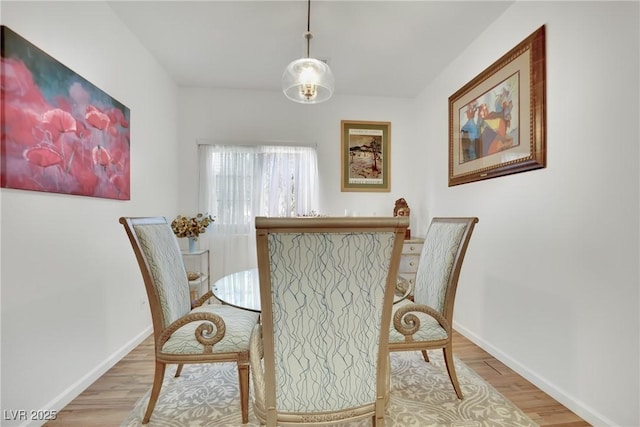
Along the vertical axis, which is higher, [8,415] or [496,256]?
[496,256]

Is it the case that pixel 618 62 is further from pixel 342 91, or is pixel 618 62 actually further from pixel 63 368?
pixel 63 368

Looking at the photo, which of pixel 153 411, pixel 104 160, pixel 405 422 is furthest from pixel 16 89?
pixel 405 422

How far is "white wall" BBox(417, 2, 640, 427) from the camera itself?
144 centimetres

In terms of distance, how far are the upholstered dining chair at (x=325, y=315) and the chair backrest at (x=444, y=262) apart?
795mm

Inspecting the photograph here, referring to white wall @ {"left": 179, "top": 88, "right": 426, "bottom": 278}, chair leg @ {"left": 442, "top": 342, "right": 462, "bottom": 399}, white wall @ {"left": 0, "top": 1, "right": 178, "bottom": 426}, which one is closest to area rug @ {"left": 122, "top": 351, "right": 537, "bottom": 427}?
chair leg @ {"left": 442, "top": 342, "right": 462, "bottom": 399}

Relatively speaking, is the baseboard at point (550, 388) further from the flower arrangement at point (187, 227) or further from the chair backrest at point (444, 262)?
the flower arrangement at point (187, 227)

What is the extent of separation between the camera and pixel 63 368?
5.68 ft

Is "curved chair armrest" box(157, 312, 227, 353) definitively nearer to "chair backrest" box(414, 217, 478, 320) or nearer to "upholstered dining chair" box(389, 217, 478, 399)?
"upholstered dining chair" box(389, 217, 478, 399)

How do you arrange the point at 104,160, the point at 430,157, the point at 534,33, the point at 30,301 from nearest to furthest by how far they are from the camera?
1. the point at 30,301
2. the point at 534,33
3. the point at 104,160
4. the point at 430,157

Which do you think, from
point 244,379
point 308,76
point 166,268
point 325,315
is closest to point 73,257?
point 166,268

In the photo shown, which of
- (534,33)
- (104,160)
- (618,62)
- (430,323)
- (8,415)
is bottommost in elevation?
(8,415)

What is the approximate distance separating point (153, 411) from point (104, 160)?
168 centimetres

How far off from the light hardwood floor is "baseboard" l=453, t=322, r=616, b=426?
1.2 inches

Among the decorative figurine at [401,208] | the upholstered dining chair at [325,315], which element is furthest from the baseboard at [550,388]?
the decorative figurine at [401,208]
